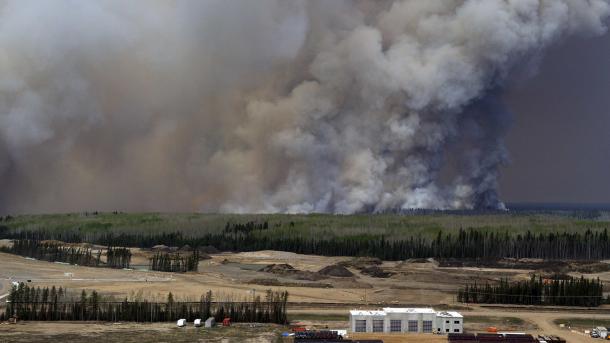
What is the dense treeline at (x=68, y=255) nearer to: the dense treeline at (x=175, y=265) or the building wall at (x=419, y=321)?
the dense treeline at (x=175, y=265)

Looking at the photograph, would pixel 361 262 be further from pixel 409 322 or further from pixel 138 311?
pixel 138 311

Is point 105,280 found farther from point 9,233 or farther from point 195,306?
point 9,233

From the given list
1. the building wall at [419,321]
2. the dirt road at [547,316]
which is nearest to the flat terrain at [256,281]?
the dirt road at [547,316]

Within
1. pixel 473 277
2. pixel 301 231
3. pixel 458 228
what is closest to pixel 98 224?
pixel 301 231

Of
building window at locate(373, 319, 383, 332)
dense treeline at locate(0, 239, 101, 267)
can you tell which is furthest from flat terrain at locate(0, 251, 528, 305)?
building window at locate(373, 319, 383, 332)

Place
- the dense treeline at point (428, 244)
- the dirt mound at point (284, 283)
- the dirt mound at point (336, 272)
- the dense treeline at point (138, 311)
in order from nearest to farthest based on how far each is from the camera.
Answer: the dense treeline at point (138, 311), the dirt mound at point (284, 283), the dirt mound at point (336, 272), the dense treeline at point (428, 244)

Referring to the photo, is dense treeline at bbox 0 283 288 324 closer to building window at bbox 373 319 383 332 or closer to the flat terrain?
the flat terrain

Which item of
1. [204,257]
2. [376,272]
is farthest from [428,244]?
[204,257]
